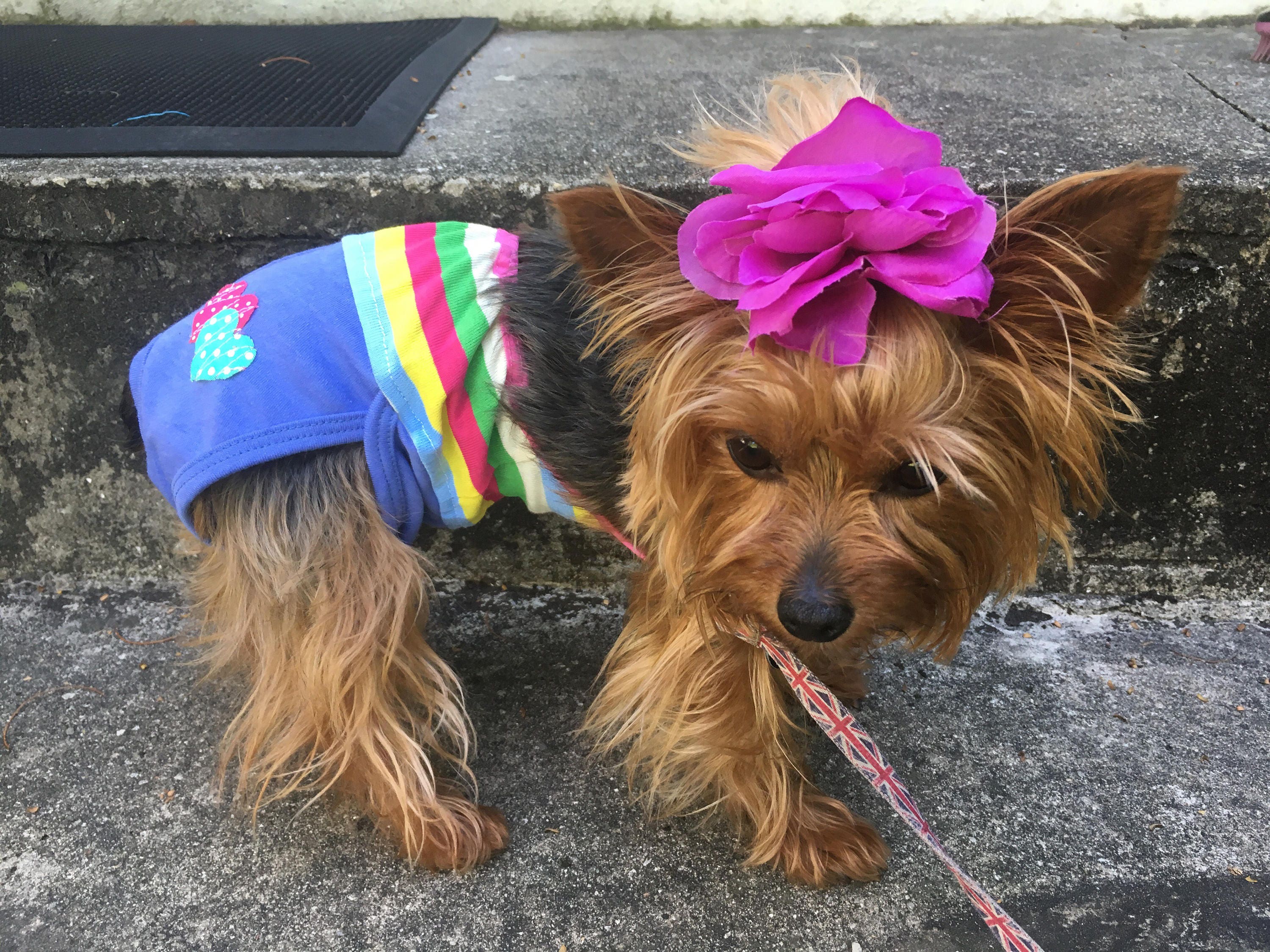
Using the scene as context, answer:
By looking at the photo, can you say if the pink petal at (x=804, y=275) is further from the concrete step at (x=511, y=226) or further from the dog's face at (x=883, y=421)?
the concrete step at (x=511, y=226)

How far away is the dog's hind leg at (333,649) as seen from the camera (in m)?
1.70

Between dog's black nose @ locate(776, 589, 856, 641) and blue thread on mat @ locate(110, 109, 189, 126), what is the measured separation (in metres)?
2.29

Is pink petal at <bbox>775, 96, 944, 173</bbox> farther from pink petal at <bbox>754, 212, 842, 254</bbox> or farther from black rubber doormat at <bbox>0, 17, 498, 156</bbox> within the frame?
black rubber doormat at <bbox>0, 17, 498, 156</bbox>

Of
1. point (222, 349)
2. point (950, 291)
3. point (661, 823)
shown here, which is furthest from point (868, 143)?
point (661, 823)

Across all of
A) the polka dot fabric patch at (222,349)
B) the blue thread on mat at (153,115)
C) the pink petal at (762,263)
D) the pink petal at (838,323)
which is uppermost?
the pink petal at (762,263)

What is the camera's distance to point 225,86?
2918mm

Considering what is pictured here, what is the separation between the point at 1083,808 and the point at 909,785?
35 centimetres

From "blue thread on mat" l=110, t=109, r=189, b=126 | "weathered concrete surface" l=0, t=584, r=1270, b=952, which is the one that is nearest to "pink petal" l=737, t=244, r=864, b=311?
"weathered concrete surface" l=0, t=584, r=1270, b=952

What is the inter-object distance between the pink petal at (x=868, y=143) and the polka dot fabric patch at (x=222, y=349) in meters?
1.01

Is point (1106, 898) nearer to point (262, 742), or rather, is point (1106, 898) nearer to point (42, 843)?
point (262, 742)

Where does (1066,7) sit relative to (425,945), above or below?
above

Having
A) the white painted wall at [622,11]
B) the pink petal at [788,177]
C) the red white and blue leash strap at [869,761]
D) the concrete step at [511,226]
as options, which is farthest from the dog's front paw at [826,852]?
the white painted wall at [622,11]

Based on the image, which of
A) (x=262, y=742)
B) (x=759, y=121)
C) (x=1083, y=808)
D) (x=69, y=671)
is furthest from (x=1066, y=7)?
(x=69, y=671)

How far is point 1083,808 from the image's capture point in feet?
6.26
